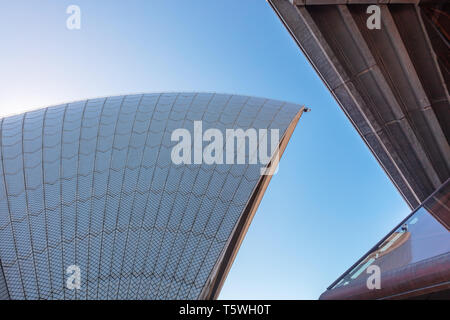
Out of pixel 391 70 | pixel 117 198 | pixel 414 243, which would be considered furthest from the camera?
pixel 117 198

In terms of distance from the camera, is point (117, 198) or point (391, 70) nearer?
point (391, 70)

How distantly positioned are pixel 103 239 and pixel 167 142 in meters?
4.54

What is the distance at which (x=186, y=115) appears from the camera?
523 inches

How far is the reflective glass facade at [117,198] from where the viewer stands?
8586 millimetres

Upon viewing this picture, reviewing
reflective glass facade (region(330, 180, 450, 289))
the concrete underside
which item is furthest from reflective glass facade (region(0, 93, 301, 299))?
reflective glass facade (region(330, 180, 450, 289))

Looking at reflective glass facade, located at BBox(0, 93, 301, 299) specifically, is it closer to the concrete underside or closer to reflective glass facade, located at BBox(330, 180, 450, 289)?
the concrete underside

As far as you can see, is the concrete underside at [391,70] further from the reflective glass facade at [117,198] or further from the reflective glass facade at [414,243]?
the reflective glass facade at [414,243]

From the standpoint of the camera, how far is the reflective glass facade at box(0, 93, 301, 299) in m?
8.59

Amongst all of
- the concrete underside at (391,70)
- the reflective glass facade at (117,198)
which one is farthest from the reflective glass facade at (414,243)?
the reflective glass facade at (117,198)

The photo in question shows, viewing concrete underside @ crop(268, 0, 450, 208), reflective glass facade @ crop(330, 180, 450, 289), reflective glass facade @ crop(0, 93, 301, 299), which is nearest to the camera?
reflective glass facade @ crop(330, 180, 450, 289)

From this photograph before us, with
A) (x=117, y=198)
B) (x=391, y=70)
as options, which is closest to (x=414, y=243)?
(x=391, y=70)

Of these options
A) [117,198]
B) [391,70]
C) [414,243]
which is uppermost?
[391,70]

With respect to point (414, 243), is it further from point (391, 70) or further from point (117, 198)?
point (117, 198)

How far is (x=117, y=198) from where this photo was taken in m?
10.4
